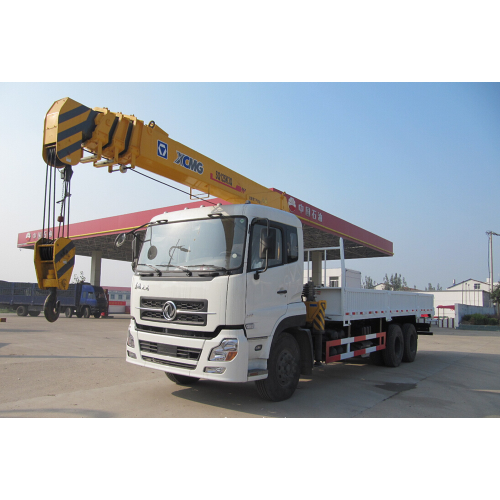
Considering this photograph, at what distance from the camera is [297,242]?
5.98m

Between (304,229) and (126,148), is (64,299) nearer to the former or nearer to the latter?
(304,229)

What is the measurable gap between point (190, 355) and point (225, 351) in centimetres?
50

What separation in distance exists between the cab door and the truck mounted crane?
0.6 inches

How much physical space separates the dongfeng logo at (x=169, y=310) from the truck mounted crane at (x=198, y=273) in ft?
0.04

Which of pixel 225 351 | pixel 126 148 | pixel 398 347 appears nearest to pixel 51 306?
pixel 225 351

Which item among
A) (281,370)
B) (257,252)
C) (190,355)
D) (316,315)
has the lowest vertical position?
(281,370)

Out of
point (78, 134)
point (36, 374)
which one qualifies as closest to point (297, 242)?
point (78, 134)

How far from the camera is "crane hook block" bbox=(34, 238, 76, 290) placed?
4.48 m

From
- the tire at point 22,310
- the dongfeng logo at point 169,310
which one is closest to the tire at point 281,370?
the dongfeng logo at point 169,310

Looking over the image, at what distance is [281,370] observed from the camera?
5.39 m

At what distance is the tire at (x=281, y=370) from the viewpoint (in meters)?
5.17

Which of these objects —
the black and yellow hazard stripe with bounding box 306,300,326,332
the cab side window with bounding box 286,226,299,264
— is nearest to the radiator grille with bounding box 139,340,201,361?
the cab side window with bounding box 286,226,299,264

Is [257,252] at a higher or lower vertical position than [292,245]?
lower

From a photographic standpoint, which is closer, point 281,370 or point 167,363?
point 167,363
